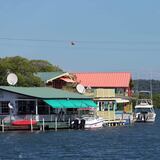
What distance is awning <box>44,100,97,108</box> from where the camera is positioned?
264 ft

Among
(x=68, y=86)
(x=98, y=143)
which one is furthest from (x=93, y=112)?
(x=98, y=143)

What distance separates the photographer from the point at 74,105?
275 ft

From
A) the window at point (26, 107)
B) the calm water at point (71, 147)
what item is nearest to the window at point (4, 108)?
the window at point (26, 107)

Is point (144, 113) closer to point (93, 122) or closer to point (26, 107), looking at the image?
point (93, 122)

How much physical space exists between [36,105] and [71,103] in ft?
19.3

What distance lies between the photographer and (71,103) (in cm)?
8419

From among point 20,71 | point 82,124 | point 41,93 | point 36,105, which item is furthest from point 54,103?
point 20,71

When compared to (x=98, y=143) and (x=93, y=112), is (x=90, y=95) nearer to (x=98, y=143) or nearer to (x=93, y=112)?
(x=93, y=112)

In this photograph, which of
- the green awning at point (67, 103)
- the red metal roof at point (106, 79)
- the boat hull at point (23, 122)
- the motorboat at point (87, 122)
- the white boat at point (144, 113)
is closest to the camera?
the boat hull at point (23, 122)

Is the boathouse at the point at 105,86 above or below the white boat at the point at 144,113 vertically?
above

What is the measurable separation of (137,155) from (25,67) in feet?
174

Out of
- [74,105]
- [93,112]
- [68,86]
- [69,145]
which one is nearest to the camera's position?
[69,145]

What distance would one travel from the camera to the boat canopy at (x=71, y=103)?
80.5 metres

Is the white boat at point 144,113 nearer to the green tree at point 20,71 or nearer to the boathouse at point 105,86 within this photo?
the boathouse at point 105,86
